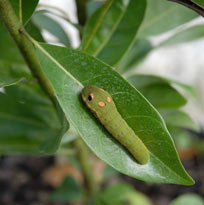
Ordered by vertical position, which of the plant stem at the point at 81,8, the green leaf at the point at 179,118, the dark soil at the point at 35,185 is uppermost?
the plant stem at the point at 81,8

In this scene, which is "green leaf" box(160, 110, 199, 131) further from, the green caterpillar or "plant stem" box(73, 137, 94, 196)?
the green caterpillar

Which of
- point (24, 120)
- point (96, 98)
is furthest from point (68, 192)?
point (96, 98)

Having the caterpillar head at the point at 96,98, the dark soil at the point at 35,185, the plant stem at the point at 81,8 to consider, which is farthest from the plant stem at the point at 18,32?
the dark soil at the point at 35,185

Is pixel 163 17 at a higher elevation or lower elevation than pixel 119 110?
higher

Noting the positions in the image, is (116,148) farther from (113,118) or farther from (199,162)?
(199,162)

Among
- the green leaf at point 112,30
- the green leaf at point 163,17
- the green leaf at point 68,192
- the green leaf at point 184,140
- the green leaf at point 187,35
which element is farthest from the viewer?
the green leaf at point 184,140

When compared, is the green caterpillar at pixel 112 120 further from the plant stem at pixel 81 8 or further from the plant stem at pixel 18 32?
the plant stem at pixel 81 8

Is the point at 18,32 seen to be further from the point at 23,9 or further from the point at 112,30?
the point at 112,30

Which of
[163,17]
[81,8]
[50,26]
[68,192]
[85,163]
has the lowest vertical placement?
[68,192]

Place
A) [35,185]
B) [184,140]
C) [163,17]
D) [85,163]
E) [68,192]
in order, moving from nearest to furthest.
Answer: [163,17], [85,163], [68,192], [35,185], [184,140]
